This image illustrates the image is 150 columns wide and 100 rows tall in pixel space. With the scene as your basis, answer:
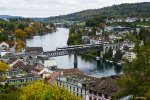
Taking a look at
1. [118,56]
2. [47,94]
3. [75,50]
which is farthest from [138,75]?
[75,50]

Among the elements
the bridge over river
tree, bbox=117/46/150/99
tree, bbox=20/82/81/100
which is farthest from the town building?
the bridge over river

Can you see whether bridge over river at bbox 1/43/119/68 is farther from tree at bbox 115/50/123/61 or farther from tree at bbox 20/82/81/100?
tree at bbox 20/82/81/100

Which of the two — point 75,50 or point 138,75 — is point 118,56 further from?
point 138,75

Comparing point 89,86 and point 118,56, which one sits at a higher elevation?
point 89,86

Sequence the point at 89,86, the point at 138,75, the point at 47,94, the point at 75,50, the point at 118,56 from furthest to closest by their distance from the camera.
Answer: the point at 75,50, the point at 118,56, the point at 89,86, the point at 47,94, the point at 138,75

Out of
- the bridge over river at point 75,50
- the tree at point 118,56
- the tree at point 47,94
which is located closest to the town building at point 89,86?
the tree at point 47,94

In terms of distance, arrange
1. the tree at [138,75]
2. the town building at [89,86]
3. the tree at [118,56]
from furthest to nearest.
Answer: the tree at [118,56]
the town building at [89,86]
the tree at [138,75]

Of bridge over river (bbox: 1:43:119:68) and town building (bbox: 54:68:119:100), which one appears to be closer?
town building (bbox: 54:68:119:100)

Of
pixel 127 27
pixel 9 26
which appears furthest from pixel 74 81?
pixel 9 26

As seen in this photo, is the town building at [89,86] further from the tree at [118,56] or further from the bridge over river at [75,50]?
the tree at [118,56]
